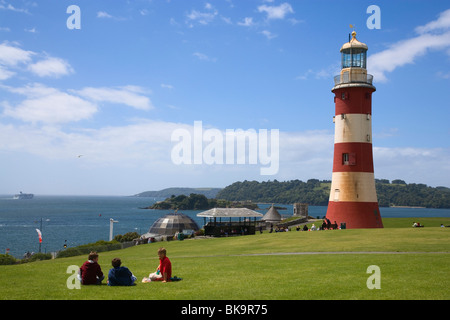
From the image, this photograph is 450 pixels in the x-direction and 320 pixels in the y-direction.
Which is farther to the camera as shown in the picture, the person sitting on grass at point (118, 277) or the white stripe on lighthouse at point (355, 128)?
the white stripe on lighthouse at point (355, 128)

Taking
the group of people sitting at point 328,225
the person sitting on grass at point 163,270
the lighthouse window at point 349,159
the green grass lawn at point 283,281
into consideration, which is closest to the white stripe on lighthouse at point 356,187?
the lighthouse window at point 349,159

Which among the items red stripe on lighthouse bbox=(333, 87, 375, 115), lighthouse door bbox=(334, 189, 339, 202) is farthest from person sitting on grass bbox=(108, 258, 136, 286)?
red stripe on lighthouse bbox=(333, 87, 375, 115)

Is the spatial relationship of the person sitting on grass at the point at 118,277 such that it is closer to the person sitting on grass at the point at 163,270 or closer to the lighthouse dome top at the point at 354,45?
the person sitting on grass at the point at 163,270

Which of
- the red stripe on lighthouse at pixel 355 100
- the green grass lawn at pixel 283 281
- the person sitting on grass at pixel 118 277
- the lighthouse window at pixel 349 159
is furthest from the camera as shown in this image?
the red stripe on lighthouse at pixel 355 100

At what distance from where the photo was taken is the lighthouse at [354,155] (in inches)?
1439

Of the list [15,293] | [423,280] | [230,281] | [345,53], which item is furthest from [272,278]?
[345,53]

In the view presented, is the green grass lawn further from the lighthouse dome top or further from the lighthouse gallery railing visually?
the lighthouse dome top

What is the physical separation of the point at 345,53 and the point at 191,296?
35.2 m

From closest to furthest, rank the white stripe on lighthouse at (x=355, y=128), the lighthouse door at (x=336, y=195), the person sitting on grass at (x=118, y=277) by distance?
the person sitting on grass at (x=118, y=277), the white stripe on lighthouse at (x=355, y=128), the lighthouse door at (x=336, y=195)

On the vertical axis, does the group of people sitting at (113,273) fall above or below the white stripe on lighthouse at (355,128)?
below

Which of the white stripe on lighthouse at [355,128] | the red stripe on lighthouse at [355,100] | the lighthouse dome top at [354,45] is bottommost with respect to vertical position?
the white stripe on lighthouse at [355,128]

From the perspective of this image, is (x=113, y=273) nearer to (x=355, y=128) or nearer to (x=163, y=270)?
(x=163, y=270)
